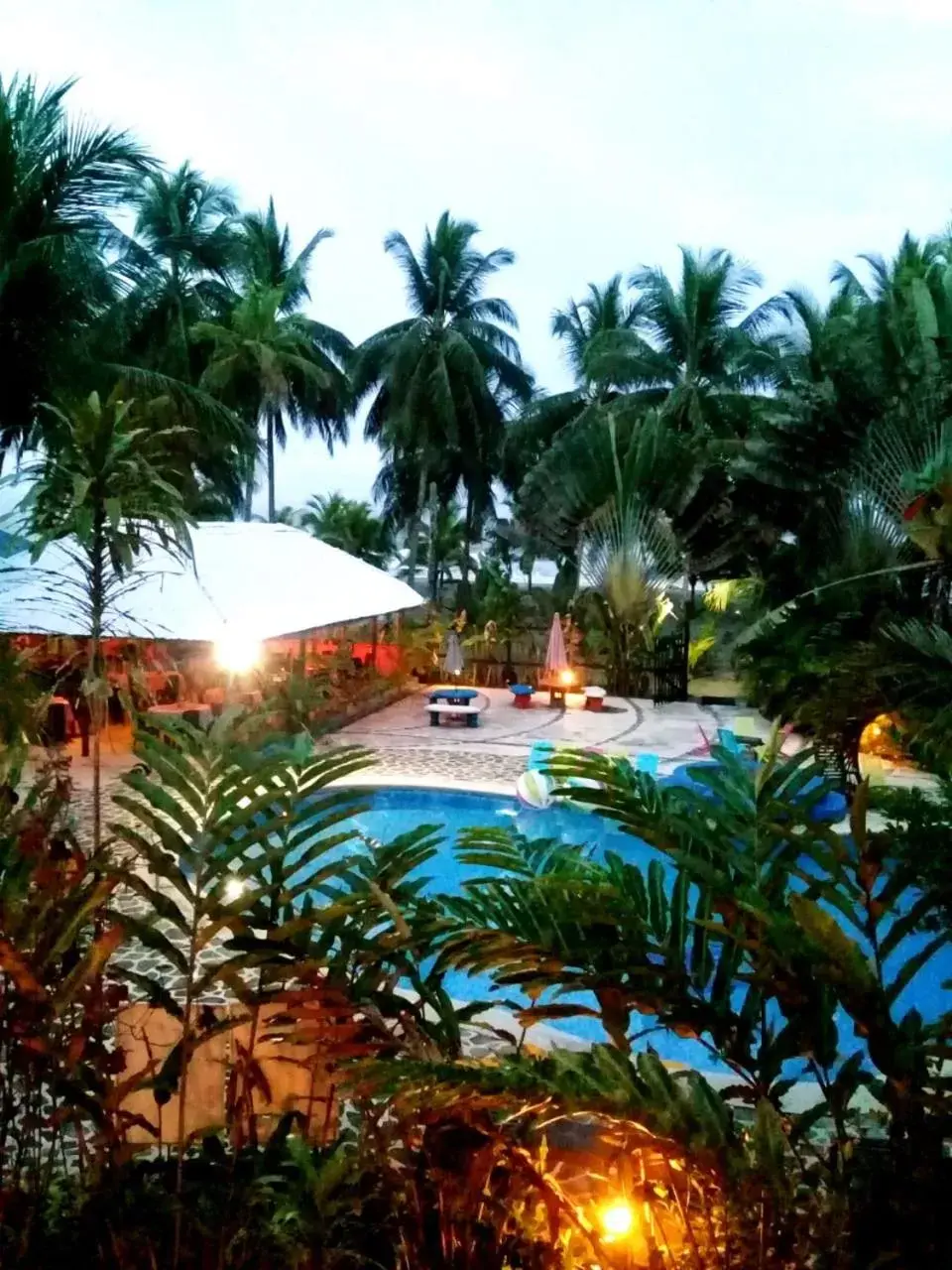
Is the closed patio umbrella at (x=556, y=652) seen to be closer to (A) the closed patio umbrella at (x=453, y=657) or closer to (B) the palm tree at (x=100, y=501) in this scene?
(A) the closed patio umbrella at (x=453, y=657)

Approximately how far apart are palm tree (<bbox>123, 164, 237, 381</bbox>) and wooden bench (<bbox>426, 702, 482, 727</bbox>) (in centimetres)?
727

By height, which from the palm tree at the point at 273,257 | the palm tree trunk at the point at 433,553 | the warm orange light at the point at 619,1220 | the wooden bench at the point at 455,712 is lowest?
the warm orange light at the point at 619,1220

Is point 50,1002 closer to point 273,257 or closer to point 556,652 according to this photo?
point 556,652

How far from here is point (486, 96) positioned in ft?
19.5

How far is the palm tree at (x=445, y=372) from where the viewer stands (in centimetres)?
2219

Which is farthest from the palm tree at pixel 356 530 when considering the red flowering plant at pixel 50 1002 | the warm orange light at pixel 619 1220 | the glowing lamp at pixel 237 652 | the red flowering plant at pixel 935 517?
the warm orange light at pixel 619 1220

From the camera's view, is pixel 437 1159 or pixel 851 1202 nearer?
pixel 851 1202

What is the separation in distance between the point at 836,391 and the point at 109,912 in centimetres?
903

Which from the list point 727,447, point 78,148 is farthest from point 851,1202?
point 727,447

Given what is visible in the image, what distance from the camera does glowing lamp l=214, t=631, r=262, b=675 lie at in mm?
8875

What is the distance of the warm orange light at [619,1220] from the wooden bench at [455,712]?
10.4 metres

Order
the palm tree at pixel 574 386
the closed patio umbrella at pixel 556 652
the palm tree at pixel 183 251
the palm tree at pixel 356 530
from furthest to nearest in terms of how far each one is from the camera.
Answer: the palm tree at pixel 356 530, the palm tree at pixel 574 386, the palm tree at pixel 183 251, the closed patio umbrella at pixel 556 652

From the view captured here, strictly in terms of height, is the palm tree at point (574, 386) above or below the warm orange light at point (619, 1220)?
above

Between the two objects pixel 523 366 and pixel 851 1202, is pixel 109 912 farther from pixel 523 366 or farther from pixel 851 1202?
pixel 523 366
